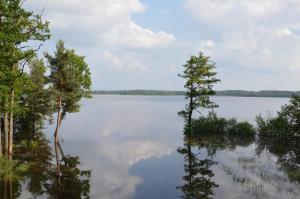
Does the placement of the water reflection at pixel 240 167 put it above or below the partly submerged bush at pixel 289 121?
below

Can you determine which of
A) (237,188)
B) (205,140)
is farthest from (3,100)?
(205,140)

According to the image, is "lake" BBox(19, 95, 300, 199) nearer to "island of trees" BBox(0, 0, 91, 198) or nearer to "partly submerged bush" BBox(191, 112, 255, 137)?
"island of trees" BBox(0, 0, 91, 198)

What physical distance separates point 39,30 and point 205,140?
1202 inches

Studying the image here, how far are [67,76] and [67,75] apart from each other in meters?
0.13

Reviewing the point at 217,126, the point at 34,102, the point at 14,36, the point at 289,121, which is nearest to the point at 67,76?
the point at 34,102

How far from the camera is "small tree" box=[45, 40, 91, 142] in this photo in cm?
4112

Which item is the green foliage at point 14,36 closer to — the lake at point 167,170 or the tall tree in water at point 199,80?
the lake at point 167,170

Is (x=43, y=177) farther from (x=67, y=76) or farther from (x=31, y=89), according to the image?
(x=67, y=76)

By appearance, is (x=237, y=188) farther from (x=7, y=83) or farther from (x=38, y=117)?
(x=38, y=117)

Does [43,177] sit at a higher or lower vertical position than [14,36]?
lower

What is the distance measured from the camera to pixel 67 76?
41.3 m

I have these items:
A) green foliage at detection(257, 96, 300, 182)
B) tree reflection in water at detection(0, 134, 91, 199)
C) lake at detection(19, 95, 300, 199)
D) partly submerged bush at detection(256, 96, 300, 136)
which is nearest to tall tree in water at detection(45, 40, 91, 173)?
lake at detection(19, 95, 300, 199)

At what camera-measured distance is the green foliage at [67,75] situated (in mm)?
41125

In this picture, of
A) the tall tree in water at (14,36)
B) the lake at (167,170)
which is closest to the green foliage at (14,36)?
the tall tree in water at (14,36)
